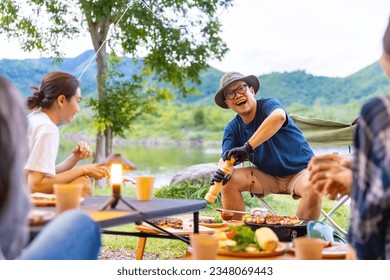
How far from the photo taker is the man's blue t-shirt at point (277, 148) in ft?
11.2

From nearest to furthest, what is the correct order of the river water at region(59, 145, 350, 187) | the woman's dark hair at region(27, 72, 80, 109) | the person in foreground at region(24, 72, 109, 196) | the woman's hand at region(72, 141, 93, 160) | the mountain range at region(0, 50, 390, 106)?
the person in foreground at region(24, 72, 109, 196) → the woman's dark hair at region(27, 72, 80, 109) → the woman's hand at region(72, 141, 93, 160) → the mountain range at region(0, 50, 390, 106) → the river water at region(59, 145, 350, 187)

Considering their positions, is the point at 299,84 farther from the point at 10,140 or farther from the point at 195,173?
the point at 10,140

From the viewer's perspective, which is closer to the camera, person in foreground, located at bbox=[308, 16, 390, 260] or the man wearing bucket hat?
person in foreground, located at bbox=[308, 16, 390, 260]

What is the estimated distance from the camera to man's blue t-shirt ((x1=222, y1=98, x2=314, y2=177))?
3.40 metres

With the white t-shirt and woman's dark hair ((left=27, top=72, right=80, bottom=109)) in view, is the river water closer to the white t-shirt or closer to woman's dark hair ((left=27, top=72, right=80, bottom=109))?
woman's dark hair ((left=27, top=72, right=80, bottom=109))

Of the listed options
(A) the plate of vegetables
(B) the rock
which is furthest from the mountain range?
(A) the plate of vegetables

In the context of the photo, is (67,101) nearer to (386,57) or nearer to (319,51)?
(386,57)

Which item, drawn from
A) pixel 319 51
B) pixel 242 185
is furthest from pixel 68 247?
pixel 319 51

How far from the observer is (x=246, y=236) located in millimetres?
1842

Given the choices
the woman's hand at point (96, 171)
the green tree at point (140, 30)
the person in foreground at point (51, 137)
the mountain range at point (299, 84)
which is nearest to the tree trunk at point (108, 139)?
the green tree at point (140, 30)

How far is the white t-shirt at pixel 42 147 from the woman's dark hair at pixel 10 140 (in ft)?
3.87

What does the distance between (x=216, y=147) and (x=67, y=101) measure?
5409 mm

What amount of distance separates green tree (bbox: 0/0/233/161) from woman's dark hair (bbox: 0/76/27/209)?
4.93 meters

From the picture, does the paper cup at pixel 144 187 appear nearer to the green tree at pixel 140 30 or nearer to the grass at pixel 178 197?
the grass at pixel 178 197
